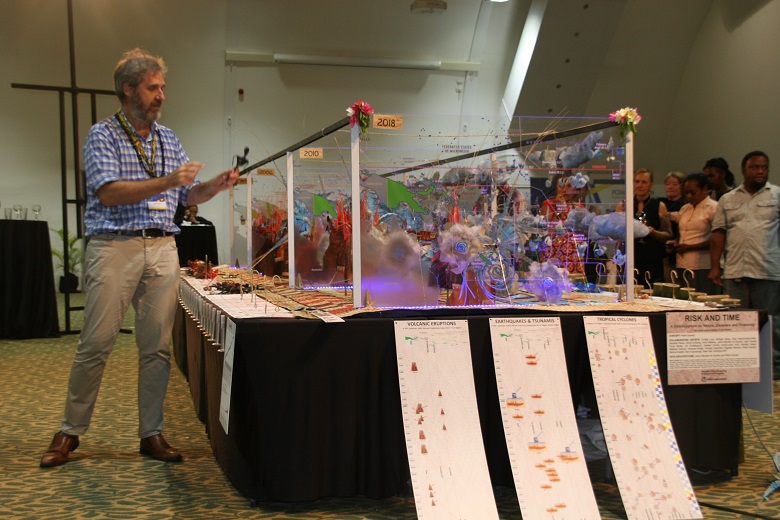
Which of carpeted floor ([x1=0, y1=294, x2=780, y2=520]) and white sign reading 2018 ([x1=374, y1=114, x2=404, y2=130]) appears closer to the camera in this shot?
carpeted floor ([x1=0, y1=294, x2=780, y2=520])

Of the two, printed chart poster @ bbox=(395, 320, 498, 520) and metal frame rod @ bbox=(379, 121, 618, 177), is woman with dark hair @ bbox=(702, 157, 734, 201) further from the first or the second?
printed chart poster @ bbox=(395, 320, 498, 520)

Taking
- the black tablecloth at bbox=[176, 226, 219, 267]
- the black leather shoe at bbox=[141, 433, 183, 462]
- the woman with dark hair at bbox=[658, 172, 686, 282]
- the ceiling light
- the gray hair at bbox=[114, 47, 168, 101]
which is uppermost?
the ceiling light

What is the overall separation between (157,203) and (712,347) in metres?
2.18

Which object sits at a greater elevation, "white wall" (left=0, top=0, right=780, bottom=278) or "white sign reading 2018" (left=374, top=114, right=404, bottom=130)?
"white wall" (left=0, top=0, right=780, bottom=278)

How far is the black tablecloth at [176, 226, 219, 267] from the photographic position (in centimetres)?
792

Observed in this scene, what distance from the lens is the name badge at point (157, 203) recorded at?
2.92m

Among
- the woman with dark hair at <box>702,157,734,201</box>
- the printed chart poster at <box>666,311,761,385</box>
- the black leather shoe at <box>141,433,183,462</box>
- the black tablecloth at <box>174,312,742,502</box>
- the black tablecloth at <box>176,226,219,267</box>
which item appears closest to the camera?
the black tablecloth at <box>174,312,742,502</box>

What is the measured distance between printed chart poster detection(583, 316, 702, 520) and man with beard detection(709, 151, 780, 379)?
7.99 ft

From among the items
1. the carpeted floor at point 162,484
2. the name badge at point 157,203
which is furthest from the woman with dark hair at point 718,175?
the name badge at point 157,203

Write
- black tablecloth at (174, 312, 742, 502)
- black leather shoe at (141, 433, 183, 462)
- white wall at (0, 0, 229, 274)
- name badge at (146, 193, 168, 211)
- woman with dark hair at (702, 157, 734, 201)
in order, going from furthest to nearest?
white wall at (0, 0, 229, 274) < woman with dark hair at (702, 157, 734, 201) < black leather shoe at (141, 433, 183, 462) < name badge at (146, 193, 168, 211) < black tablecloth at (174, 312, 742, 502)

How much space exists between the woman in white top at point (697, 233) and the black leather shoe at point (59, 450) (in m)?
3.81

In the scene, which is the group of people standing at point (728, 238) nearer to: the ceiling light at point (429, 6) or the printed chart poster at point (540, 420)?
the printed chart poster at point (540, 420)

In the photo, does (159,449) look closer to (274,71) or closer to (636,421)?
(636,421)

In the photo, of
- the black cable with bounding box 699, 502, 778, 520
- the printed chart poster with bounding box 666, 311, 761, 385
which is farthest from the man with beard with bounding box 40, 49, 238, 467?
the black cable with bounding box 699, 502, 778, 520
